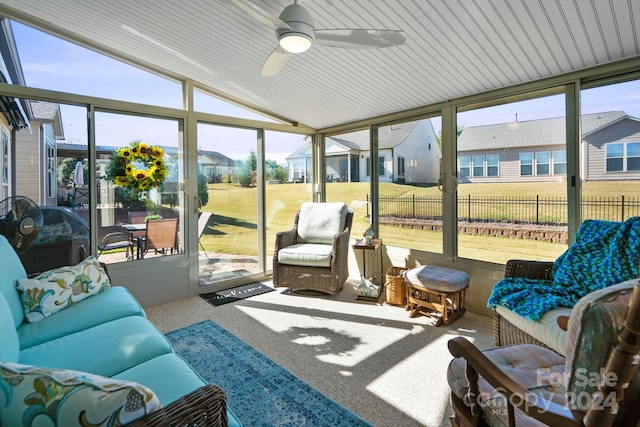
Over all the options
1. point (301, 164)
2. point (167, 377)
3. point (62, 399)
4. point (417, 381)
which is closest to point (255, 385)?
point (167, 377)

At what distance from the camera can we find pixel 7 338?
1.27 m

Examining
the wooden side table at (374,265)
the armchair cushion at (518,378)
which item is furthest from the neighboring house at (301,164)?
the armchair cushion at (518,378)

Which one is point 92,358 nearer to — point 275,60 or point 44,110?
point 275,60

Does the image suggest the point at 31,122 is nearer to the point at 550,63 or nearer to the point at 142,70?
the point at 142,70

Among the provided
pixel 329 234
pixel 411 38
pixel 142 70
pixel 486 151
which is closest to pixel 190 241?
pixel 329 234

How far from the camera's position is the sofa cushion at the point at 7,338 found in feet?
3.90

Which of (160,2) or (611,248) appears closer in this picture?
(611,248)

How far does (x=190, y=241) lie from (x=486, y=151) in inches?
138

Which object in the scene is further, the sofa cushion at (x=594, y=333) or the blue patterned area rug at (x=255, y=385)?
the blue patterned area rug at (x=255, y=385)

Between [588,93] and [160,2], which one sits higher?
[160,2]

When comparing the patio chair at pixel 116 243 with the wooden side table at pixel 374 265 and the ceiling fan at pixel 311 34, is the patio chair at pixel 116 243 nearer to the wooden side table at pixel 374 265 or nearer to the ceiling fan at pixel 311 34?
the wooden side table at pixel 374 265

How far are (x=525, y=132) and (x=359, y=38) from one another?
2.03 metres

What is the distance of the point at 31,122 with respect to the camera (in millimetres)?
3049

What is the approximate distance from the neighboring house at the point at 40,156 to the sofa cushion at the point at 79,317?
160 cm
